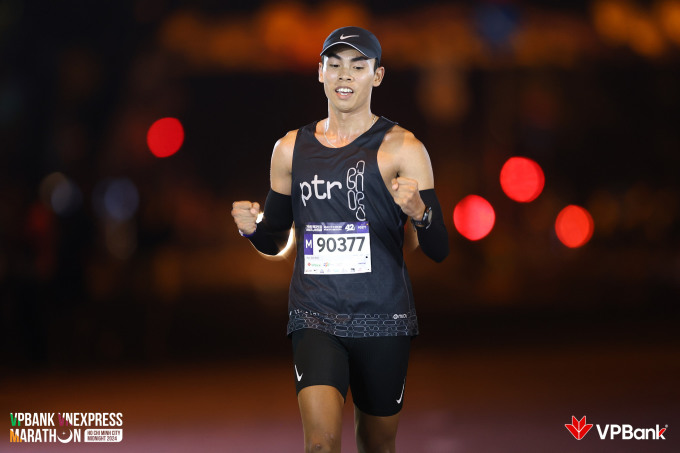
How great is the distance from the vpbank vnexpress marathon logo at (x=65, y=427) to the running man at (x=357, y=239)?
258 cm

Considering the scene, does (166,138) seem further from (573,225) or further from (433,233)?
(433,233)

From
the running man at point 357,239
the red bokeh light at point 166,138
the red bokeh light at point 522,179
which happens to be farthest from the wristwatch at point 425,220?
the red bokeh light at point 522,179

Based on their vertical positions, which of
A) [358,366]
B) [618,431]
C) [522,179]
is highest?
[522,179]

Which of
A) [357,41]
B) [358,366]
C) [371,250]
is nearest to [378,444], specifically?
[358,366]

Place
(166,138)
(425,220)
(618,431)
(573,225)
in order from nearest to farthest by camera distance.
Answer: (425,220) → (618,431) → (166,138) → (573,225)

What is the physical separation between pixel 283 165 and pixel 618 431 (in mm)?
3184

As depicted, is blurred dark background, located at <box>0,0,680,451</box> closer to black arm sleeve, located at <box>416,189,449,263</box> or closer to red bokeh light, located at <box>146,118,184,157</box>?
red bokeh light, located at <box>146,118,184,157</box>

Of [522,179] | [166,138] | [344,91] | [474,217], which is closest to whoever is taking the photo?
[344,91]

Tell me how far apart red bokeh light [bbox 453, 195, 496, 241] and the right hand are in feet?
48.9

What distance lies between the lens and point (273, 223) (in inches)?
136

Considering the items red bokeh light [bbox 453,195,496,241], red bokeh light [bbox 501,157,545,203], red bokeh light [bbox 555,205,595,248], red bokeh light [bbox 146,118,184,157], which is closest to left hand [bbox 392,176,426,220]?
red bokeh light [bbox 146,118,184,157]

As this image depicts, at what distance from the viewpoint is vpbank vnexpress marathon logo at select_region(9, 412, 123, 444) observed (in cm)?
529

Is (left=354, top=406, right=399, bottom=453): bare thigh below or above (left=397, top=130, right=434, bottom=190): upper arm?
below

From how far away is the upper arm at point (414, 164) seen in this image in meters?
3.23
